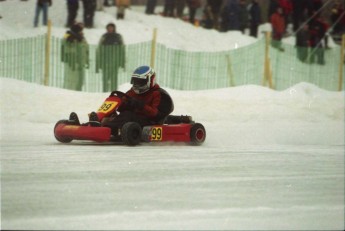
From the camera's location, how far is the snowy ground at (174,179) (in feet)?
20.9

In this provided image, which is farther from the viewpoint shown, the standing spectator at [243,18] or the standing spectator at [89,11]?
the standing spectator at [243,18]

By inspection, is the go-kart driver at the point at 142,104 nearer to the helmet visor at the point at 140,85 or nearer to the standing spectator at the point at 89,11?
the helmet visor at the point at 140,85

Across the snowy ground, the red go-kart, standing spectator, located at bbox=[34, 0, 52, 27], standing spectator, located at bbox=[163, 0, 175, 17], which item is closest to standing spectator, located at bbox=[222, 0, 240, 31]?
standing spectator, located at bbox=[163, 0, 175, 17]

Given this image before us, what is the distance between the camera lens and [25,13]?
19.3 metres

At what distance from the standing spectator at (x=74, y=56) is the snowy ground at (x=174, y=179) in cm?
212

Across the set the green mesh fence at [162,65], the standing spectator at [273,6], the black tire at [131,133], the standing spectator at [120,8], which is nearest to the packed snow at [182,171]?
the black tire at [131,133]

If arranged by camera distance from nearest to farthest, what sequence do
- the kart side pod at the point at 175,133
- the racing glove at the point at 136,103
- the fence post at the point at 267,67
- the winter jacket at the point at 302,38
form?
the racing glove at the point at 136,103, the kart side pod at the point at 175,133, the fence post at the point at 267,67, the winter jacket at the point at 302,38

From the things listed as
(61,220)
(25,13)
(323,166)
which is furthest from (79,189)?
(25,13)

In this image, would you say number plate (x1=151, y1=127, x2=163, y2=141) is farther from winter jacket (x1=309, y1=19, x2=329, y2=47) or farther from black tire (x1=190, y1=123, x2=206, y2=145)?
winter jacket (x1=309, y1=19, x2=329, y2=47)

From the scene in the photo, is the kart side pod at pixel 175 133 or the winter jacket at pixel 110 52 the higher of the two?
the winter jacket at pixel 110 52

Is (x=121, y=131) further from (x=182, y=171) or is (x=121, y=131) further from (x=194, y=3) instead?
(x=194, y=3)

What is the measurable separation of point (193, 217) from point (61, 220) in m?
0.98

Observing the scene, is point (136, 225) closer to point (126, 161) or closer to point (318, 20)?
point (126, 161)

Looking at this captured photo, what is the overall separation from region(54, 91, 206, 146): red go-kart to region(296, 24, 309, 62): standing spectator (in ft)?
33.4
